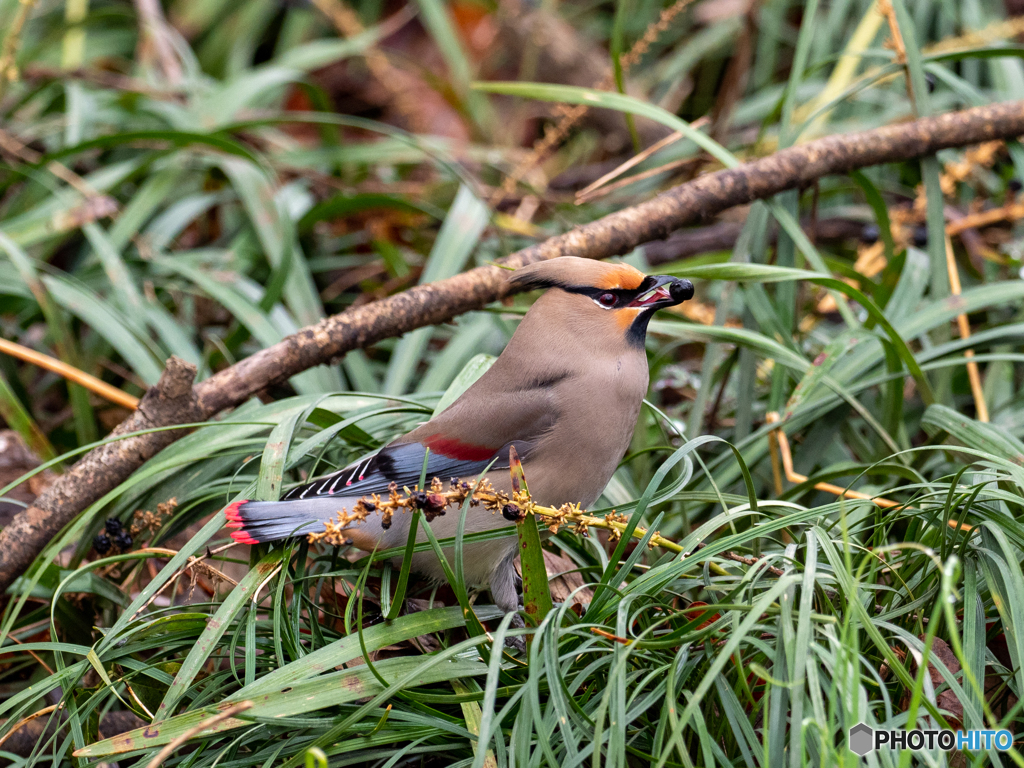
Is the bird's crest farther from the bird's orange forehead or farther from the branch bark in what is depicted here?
the branch bark

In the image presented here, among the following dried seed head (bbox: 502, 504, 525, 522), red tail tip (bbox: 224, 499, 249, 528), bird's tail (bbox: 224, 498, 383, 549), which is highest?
dried seed head (bbox: 502, 504, 525, 522)

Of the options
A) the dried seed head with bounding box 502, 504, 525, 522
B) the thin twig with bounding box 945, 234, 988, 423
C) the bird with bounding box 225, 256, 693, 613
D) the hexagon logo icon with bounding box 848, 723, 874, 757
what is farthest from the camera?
the thin twig with bounding box 945, 234, 988, 423

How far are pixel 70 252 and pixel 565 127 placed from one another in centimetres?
235

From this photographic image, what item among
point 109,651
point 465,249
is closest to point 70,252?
point 465,249

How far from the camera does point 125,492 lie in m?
2.52

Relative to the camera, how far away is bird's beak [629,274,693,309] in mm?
2230

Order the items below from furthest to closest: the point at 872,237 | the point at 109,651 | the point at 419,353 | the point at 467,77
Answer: the point at 467,77 < the point at 872,237 < the point at 419,353 < the point at 109,651

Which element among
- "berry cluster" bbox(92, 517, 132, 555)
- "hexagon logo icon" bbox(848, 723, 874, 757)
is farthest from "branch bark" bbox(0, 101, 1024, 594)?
"hexagon logo icon" bbox(848, 723, 874, 757)

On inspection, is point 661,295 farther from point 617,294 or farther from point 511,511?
point 511,511

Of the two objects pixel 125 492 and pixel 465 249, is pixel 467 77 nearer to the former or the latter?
pixel 465 249

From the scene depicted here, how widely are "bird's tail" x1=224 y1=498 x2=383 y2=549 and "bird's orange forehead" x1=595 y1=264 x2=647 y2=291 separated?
0.86m

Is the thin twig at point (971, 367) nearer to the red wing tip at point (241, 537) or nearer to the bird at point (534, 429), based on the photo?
the bird at point (534, 429)

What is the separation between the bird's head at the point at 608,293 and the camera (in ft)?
7.50

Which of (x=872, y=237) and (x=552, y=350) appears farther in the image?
(x=872, y=237)
